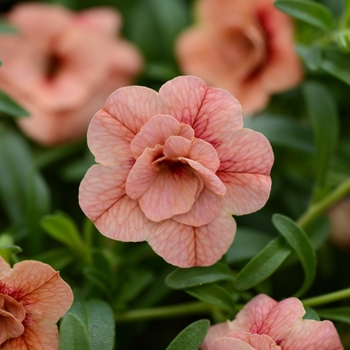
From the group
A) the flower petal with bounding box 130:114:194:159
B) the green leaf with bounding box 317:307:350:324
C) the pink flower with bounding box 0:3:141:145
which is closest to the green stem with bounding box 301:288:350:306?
the green leaf with bounding box 317:307:350:324

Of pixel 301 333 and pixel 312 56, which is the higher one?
pixel 312 56

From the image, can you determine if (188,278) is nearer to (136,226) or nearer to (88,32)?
(136,226)

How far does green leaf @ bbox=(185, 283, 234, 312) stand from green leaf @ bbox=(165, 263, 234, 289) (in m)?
0.01

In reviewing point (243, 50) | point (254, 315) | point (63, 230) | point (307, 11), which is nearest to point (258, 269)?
point (254, 315)

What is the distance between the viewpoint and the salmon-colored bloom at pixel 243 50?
0.99 m

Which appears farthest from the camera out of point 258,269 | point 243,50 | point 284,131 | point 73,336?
point 243,50

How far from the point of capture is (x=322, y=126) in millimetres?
857

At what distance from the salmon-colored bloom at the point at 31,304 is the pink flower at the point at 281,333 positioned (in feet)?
0.53

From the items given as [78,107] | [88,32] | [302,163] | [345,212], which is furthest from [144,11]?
[345,212]

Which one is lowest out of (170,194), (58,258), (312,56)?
(58,258)

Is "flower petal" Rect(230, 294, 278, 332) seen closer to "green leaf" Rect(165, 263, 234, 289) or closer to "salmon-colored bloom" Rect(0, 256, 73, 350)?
"green leaf" Rect(165, 263, 234, 289)

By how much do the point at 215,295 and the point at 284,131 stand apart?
356 millimetres

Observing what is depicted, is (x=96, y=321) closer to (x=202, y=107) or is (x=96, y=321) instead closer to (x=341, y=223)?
(x=202, y=107)

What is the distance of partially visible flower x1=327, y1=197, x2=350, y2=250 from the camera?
987mm
